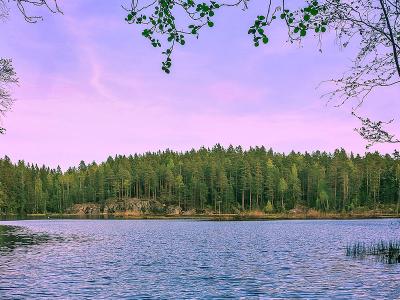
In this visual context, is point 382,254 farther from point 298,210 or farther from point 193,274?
point 298,210

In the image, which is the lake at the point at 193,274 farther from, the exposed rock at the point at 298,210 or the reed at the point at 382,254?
the exposed rock at the point at 298,210

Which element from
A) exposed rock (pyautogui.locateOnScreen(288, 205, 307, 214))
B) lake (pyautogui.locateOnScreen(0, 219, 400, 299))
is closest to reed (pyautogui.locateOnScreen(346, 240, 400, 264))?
lake (pyautogui.locateOnScreen(0, 219, 400, 299))

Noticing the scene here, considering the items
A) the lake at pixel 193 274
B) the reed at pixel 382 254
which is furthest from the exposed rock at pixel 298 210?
the reed at pixel 382 254

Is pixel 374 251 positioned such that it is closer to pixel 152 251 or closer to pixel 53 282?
pixel 152 251

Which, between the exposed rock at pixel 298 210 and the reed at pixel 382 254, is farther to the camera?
the exposed rock at pixel 298 210

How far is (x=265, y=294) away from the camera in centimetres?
2508

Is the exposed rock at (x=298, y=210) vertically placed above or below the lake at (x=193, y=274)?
below

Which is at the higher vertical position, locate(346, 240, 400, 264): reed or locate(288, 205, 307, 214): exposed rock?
locate(346, 240, 400, 264): reed

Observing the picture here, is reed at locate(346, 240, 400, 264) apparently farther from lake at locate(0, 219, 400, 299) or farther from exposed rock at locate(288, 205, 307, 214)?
exposed rock at locate(288, 205, 307, 214)

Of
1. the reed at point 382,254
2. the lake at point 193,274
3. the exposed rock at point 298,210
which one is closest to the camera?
the lake at point 193,274

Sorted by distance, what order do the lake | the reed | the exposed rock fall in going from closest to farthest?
the lake < the reed < the exposed rock

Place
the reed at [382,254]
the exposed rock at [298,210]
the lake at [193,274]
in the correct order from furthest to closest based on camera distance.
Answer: the exposed rock at [298,210], the reed at [382,254], the lake at [193,274]

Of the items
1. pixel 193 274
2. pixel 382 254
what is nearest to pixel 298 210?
pixel 382 254

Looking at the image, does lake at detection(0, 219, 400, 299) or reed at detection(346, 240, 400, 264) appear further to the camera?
reed at detection(346, 240, 400, 264)
